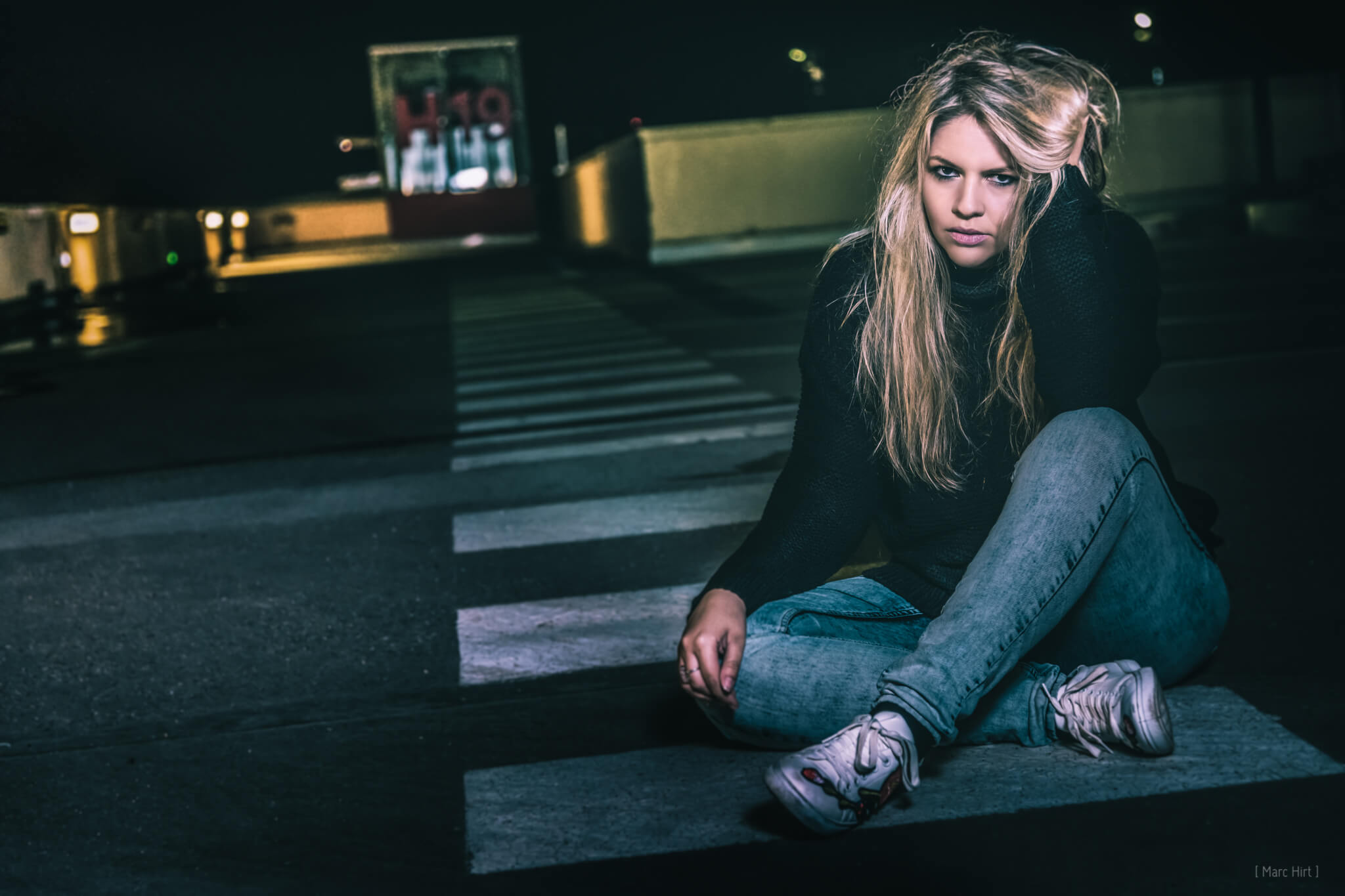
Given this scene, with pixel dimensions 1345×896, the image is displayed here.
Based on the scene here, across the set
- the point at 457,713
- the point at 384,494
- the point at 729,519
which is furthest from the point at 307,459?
the point at 457,713

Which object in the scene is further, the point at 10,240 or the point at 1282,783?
the point at 10,240

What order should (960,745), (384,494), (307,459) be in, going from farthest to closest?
(307,459)
(384,494)
(960,745)

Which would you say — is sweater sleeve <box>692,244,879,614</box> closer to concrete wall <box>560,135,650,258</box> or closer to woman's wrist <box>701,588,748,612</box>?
woman's wrist <box>701,588,748,612</box>

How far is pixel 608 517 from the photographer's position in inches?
205

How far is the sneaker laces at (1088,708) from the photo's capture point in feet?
8.10

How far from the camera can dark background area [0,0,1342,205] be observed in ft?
70.2

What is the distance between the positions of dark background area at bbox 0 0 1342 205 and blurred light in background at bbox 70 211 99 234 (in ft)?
1.00

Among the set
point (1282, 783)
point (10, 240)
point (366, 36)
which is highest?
point (366, 36)

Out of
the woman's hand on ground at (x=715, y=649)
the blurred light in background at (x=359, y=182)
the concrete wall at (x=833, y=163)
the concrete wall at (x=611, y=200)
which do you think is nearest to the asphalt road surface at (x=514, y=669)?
the woman's hand on ground at (x=715, y=649)

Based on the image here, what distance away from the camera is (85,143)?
23.7m

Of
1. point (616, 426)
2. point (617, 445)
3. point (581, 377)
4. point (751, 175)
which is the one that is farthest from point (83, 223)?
point (617, 445)

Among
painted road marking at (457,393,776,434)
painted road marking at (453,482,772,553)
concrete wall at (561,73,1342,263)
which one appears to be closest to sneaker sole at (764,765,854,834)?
painted road marking at (453,482,772,553)

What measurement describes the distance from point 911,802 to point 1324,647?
1249 millimetres

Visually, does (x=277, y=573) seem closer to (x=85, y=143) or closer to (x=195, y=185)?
(x=85, y=143)
